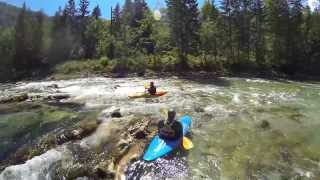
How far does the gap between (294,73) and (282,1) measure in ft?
35.8

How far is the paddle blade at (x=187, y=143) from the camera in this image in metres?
15.4

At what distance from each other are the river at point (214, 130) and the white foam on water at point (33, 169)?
0.03 meters

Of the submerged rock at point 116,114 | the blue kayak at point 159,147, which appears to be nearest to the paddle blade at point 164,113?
the submerged rock at point 116,114

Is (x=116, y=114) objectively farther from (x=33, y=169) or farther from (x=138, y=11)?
(x=138, y=11)

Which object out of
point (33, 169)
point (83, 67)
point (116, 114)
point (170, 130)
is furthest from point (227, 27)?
point (33, 169)

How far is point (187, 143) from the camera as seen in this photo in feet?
51.5

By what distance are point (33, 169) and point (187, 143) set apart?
19.2 ft

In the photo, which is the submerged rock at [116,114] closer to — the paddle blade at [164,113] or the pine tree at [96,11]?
the paddle blade at [164,113]

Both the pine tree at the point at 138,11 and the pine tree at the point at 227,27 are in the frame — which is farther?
the pine tree at the point at 138,11

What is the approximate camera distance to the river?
1309 centimetres

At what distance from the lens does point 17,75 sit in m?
58.6

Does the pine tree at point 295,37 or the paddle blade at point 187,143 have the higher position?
the pine tree at point 295,37

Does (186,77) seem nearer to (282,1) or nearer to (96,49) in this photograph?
(282,1)

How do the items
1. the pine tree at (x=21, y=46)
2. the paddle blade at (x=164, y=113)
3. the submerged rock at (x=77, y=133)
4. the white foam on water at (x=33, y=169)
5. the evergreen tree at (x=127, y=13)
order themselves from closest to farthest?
the white foam on water at (x=33, y=169) < the submerged rock at (x=77, y=133) < the paddle blade at (x=164, y=113) < the pine tree at (x=21, y=46) < the evergreen tree at (x=127, y=13)
